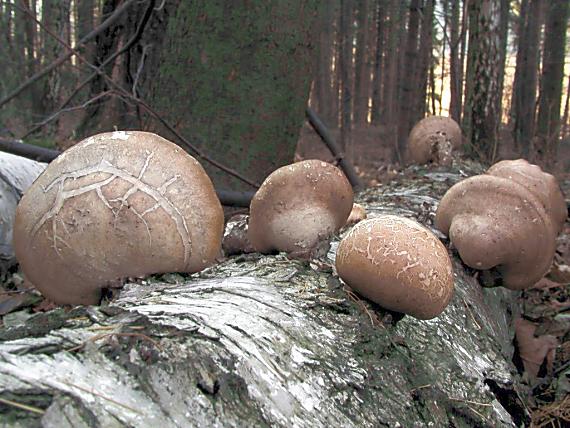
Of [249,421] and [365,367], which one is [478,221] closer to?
[365,367]

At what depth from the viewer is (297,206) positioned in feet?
8.38

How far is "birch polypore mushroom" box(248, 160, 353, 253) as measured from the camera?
255 centimetres

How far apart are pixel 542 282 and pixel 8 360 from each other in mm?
4519

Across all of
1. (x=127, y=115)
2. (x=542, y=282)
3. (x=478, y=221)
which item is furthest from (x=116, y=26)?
(x=542, y=282)

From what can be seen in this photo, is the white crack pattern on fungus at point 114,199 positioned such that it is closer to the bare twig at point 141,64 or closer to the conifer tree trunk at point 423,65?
the bare twig at point 141,64

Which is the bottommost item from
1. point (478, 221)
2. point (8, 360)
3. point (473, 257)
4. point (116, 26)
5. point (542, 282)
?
point (542, 282)

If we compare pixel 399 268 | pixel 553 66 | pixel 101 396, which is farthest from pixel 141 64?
pixel 553 66

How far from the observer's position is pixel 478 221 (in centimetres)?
286

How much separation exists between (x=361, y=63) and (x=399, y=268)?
21865mm

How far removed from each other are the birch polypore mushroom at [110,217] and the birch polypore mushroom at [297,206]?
49 centimetres

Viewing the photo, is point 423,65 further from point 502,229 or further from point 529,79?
point 502,229

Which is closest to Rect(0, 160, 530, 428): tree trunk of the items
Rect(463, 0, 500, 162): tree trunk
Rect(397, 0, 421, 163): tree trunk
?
Rect(463, 0, 500, 162): tree trunk

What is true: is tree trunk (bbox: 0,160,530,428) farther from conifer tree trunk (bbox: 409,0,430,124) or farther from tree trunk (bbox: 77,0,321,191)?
conifer tree trunk (bbox: 409,0,430,124)

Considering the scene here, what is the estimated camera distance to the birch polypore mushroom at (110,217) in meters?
1.93
